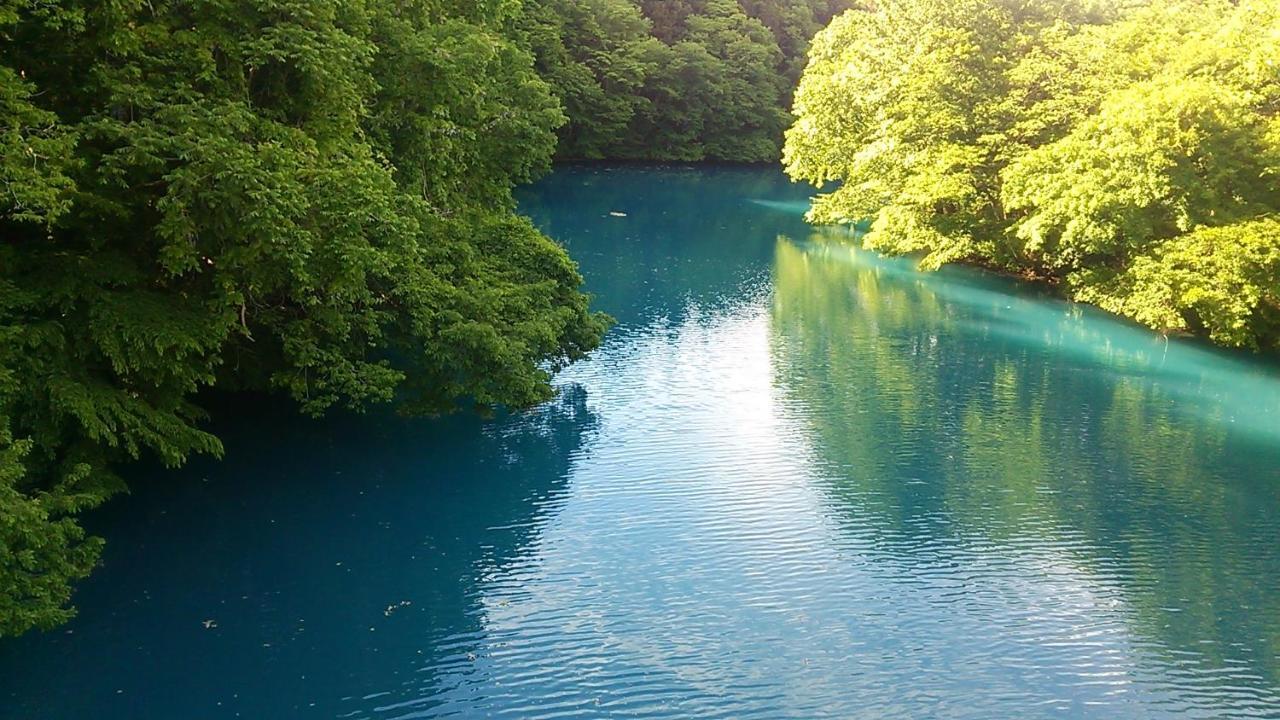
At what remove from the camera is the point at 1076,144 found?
22.1 meters

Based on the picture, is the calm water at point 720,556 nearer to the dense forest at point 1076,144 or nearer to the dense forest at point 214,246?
the dense forest at point 214,246

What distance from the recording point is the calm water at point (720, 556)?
9.01m

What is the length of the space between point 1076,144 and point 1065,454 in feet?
30.9

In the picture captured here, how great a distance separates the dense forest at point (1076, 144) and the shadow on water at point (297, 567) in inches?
494

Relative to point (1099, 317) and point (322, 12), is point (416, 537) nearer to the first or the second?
point (322, 12)

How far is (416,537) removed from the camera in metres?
11.7

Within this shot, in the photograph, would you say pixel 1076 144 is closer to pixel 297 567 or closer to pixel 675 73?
pixel 297 567

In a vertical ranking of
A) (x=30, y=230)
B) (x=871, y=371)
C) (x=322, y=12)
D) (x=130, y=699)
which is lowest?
(x=130, y=699)

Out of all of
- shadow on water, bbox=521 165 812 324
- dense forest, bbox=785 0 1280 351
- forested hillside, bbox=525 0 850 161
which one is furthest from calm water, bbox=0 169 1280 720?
forested hillside, bbox=525 0 850 161

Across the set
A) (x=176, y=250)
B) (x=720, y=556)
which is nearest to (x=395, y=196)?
(x=176, y=250)

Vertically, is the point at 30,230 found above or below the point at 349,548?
above

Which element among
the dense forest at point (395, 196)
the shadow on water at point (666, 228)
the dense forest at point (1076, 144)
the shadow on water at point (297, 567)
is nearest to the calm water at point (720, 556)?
the shadow on water at point (297, 567)

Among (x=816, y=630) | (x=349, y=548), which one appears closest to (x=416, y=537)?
(x=349, y=548)

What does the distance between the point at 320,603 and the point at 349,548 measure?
1199 millimetres
